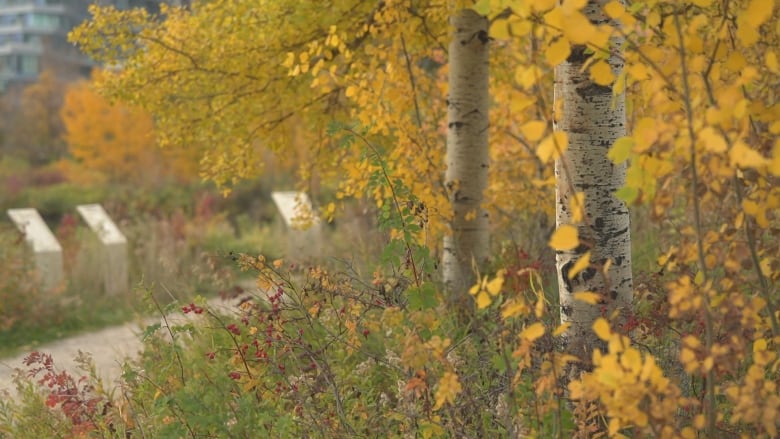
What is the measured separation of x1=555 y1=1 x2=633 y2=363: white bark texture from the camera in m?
3.51

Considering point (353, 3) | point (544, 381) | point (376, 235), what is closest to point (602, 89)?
point (544, 381)

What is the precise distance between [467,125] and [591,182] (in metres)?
2.60

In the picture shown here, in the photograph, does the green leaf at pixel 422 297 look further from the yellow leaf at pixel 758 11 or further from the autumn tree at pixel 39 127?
the autumn tree at pixel 39 127

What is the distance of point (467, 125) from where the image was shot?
6.05m

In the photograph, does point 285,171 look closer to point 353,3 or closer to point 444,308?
Answer: point 353,3

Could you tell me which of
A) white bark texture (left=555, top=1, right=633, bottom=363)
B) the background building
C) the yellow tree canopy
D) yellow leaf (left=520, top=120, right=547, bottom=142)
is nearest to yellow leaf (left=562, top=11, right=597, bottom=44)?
yellow leaf (left=520, top=120, right=547, bottom=142)

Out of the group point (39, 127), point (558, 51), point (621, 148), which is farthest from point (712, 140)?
point (39, 127)

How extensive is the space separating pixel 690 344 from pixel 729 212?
1.68ft

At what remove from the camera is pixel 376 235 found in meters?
8.11

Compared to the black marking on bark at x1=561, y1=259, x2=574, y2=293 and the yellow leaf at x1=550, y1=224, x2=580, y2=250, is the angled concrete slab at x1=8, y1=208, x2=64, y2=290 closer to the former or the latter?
the black marking on bark at x1=561, y1=259, x2=574, y2=293

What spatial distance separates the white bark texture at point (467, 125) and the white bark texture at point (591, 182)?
2.46 m

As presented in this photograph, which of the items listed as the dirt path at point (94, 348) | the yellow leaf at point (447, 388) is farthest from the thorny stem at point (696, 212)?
the dirt path at point (94, 348)

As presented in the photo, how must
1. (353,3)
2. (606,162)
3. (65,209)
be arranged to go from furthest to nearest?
(65,209)
(353,3)
(606,162)

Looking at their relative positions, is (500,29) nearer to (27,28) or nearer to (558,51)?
(558,51)
